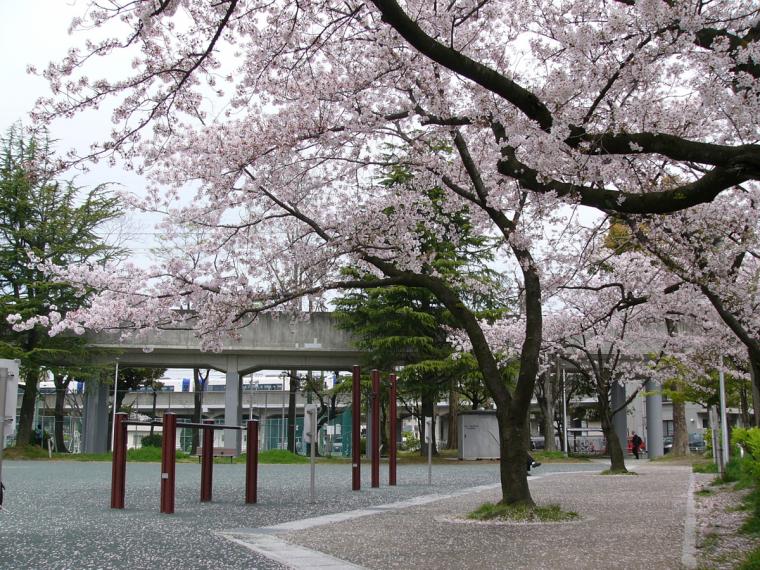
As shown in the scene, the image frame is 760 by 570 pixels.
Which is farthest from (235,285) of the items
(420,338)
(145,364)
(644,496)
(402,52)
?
(145,364)

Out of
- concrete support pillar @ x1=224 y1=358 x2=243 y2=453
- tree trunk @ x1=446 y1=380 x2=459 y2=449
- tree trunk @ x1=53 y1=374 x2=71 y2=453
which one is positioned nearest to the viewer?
concrete support pillar @ x1=224 y1=358 x2=243 y2=453

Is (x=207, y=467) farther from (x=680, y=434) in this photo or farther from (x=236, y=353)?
(x=680, y=434)

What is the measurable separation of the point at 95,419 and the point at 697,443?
40.7 meters

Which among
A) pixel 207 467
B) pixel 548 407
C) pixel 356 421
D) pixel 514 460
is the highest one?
pixel 356 421

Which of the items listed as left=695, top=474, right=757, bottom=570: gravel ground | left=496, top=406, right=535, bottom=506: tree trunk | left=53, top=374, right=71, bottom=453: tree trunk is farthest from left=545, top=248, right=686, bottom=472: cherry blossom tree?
left=53, top=374, right=71, bottom=453: tree trunk

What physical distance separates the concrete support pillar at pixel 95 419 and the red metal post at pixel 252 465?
27.8 metres

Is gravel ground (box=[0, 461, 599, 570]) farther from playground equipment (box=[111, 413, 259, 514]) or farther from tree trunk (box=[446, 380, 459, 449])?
tree trunk (box=[446, 380, 459, 449])

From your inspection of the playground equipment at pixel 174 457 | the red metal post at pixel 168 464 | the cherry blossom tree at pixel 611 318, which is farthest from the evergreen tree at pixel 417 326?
the red metal post at pixel 168 464

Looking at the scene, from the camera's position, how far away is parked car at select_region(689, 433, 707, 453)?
52250 millimetres

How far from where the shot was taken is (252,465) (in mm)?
14406

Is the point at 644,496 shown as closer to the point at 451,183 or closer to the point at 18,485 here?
the point at 451,183

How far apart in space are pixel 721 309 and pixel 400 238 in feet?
17.3

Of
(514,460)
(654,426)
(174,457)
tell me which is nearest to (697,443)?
(654,426)

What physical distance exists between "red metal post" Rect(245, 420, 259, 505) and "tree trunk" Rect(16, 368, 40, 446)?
85.7ft
